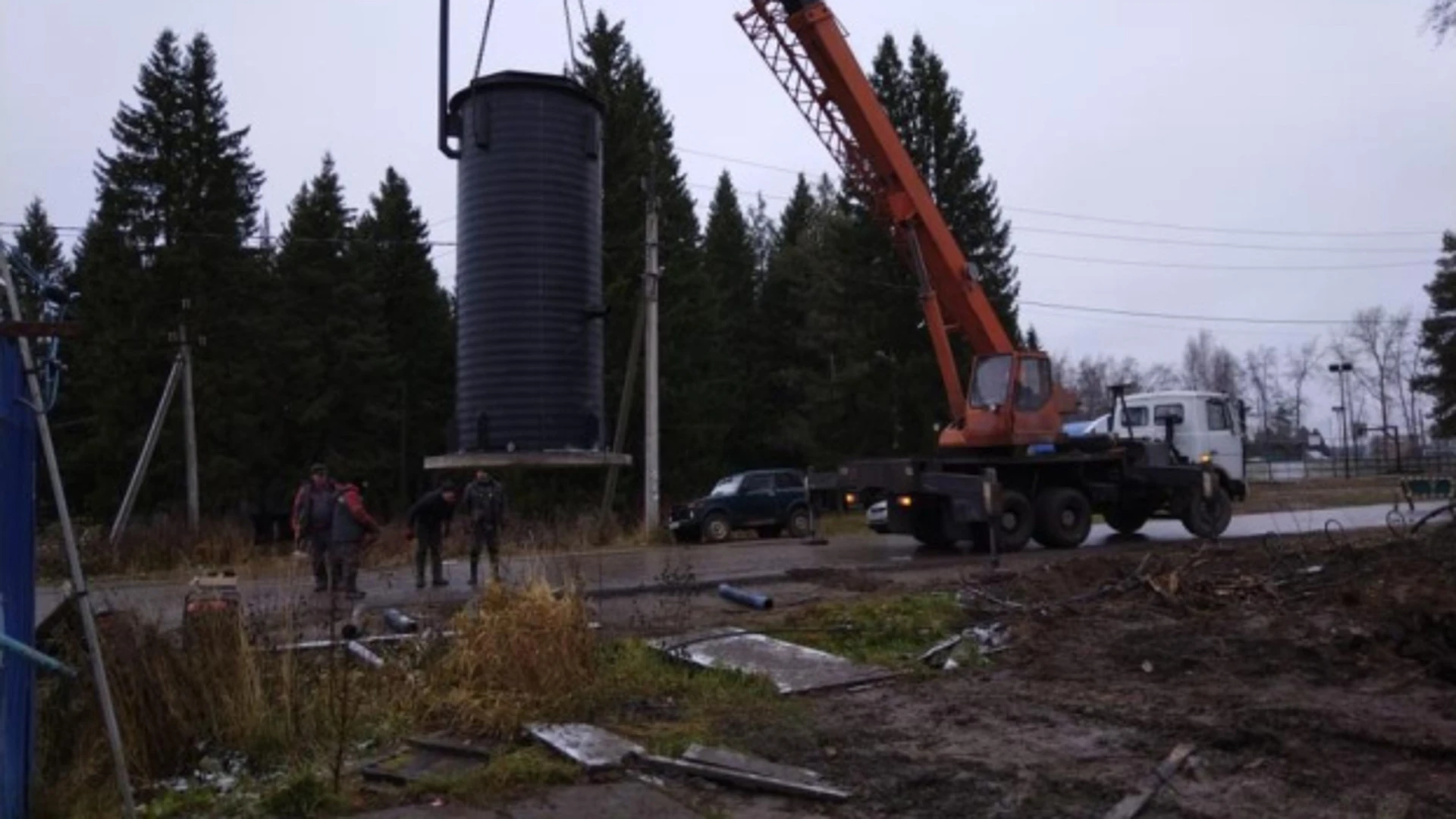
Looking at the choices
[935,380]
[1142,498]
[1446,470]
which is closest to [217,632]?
[1142,498]

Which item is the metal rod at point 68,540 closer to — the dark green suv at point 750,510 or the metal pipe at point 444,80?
the metal pipe at point 444,80

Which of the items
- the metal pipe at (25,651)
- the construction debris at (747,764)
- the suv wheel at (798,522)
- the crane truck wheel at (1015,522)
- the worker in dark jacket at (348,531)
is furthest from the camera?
the suv wheel at (798,522)

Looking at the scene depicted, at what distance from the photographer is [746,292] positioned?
190 ft

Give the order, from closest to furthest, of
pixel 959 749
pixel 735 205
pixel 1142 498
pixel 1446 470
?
pixel 959 749, pixel 1142 498, pixel 1446 470, pixel 735 205

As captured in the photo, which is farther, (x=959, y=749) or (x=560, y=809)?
(x=959, y=749)

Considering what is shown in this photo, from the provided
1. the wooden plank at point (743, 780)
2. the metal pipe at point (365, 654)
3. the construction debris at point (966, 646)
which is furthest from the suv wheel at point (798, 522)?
the wooden plank at point (743, 780)

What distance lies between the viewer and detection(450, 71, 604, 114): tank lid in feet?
57.6

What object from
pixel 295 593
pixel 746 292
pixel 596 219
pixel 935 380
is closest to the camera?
pixel 295 593

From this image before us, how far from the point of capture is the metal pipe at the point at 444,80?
15.6 m

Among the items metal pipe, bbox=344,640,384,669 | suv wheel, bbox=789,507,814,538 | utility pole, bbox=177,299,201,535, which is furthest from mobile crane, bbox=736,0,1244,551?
utility pole, bbox=177,299,201,535

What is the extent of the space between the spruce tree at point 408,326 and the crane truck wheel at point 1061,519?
105ft

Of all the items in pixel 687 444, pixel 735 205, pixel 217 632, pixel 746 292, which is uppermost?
pixel 735 205

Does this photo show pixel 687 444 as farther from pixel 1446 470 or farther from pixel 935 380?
pixel 1446 470

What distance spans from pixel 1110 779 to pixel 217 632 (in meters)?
4.92
